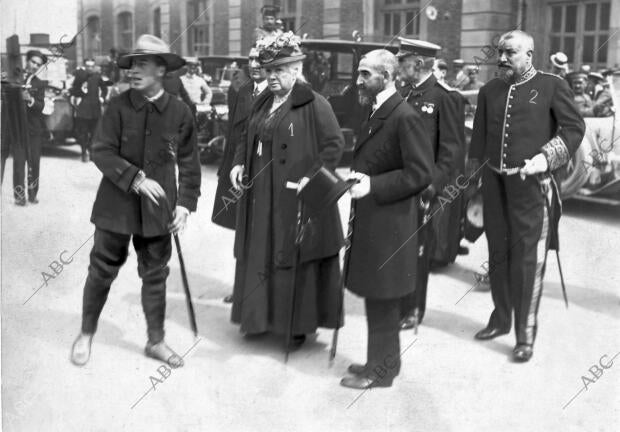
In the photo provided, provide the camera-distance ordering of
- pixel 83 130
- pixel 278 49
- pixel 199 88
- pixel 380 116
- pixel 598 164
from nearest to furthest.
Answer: pixel 380 116 → pixel 278 49 → pixel 83 130 → pixel 598 164 → pixel 199 88

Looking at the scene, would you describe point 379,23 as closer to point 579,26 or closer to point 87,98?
point 579,26

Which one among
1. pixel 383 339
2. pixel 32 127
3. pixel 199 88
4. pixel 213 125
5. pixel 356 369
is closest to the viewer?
pixel 383 339

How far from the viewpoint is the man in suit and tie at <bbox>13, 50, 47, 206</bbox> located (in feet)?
13.6

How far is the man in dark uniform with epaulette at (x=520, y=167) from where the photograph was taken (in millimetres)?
4055

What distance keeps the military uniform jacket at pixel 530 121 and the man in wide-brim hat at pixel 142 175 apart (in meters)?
1.64

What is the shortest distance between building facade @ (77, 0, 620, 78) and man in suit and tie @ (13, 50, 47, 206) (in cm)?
38

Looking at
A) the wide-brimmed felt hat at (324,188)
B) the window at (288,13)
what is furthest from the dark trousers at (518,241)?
the window at (288,13)

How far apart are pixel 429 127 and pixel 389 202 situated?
3.28 ft

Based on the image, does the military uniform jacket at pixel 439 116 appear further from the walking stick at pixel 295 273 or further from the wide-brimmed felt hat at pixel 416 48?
the walking stick at pixel 295 273

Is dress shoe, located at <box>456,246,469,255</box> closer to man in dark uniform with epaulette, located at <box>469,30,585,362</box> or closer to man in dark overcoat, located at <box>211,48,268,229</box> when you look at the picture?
man in dark uniform with epaulette, located at <box>469,30,585,362</box>

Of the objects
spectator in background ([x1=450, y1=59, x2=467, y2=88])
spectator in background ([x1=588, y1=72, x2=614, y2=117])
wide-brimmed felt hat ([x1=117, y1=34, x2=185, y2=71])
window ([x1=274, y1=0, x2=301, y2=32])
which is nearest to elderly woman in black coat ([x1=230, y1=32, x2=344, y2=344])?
window ([x1=274, y1=0, x2=301, y2=32])

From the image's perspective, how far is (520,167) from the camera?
164 inches

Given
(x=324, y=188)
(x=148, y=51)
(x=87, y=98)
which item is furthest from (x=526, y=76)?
Answer: (x=87, y=98)

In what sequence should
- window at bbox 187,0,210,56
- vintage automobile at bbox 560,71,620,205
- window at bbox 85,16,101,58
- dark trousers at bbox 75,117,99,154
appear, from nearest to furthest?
1. window at bbox 187,0,210,56
2. window at bbox 85,16,101,58
3. dark trousers at bbox 75,117,99,154
4. vintage automobile at bbox 560,71,620,205
